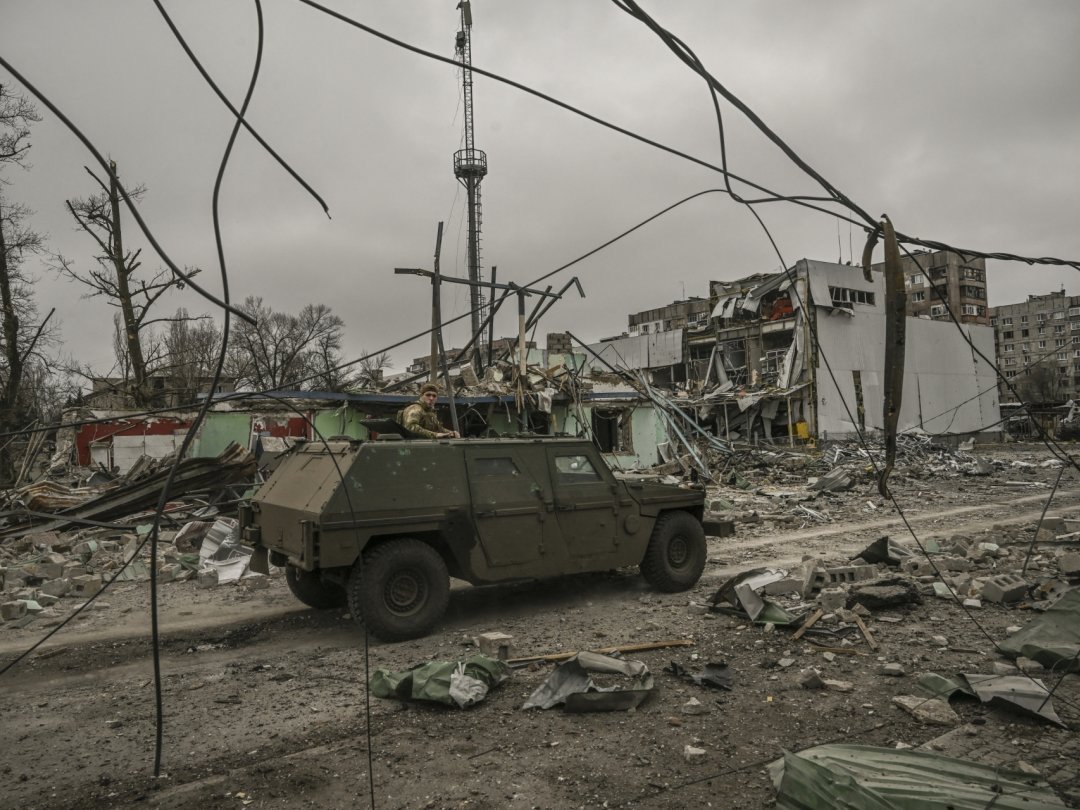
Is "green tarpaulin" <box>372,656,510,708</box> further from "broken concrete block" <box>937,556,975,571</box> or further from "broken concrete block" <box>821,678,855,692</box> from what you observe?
"broken concrete block" <box>937,556,975,571</box>

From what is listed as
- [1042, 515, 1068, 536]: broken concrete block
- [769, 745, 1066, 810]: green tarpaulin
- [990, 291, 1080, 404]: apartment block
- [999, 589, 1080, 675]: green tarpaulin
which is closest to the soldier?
[769, 745, 1066, 810]: green tarpaulin

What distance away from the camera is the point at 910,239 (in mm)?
3771

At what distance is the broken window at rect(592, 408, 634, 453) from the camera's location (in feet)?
66.8

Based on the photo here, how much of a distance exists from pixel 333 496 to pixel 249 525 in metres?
1.79

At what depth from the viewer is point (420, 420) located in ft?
25.7

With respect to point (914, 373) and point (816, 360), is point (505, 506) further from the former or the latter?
point (914, 373)

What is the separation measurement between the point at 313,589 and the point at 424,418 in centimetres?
203

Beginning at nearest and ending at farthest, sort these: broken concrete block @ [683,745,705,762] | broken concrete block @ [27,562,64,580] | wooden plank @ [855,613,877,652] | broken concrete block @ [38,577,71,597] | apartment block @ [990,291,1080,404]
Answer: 1. broken concrete block @ [683,745,705,762]
2. wooden plank @ [855,613,877,652]
3. broken concrete block @ [38,577,71,597]
4. broken concrete block @ [27,562,64,580]
5. apartment block @ [990,291,1080,404]

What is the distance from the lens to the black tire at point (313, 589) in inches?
277

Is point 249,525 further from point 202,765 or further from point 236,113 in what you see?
point 236,113

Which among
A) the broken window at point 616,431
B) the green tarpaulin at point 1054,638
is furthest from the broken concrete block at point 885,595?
the broken window at point 616,431

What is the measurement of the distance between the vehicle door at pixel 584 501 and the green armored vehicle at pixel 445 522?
1 cm

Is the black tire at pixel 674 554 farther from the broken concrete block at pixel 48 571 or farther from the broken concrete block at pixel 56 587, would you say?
the broken concrete block at pixel 48 571

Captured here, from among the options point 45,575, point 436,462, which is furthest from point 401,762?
point 45,575
